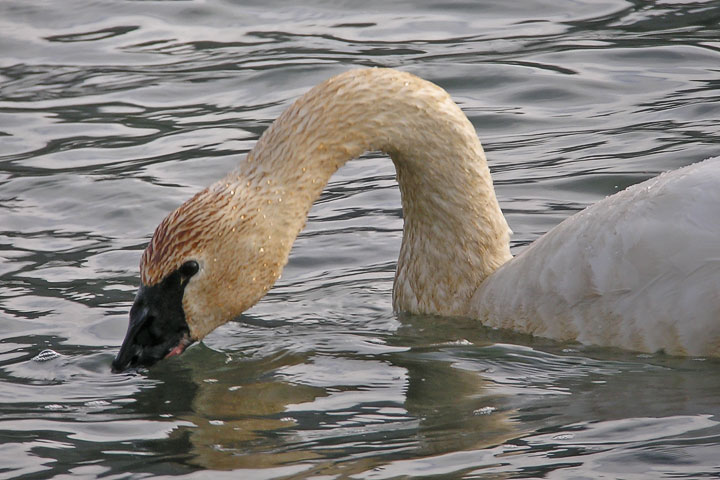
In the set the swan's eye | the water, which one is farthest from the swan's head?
the water

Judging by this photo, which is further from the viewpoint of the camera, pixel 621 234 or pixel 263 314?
pixel 263 314

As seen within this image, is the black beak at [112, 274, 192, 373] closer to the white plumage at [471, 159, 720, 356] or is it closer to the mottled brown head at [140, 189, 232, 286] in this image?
the mottled brown head at [140, 189, 232, 286]

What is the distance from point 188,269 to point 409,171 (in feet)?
4.71

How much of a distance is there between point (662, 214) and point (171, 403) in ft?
7.18

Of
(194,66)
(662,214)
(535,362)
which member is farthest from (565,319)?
(194,66)

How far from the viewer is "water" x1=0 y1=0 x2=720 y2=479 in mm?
5016

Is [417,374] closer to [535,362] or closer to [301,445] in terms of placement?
[535,362]

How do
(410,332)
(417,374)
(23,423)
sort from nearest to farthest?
(23,423), (417,374), (410,332)

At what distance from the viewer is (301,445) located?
199 inches

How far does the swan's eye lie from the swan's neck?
376 mm

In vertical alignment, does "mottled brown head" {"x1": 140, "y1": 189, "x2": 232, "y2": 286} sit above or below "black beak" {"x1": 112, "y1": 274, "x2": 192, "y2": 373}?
above

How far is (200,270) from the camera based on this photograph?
590 centimetres

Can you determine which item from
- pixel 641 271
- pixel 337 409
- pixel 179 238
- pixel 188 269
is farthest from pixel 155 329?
pixel 641 271

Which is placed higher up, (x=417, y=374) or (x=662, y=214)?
(x=662, y=214)
